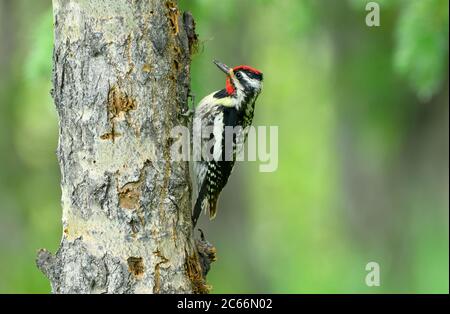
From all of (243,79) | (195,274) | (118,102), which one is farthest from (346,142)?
(118,102)

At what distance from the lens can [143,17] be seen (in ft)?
11.2

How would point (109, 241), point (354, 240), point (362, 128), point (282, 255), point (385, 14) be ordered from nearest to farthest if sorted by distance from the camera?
point (109, 241), point (385, 14), point (362, 128), point (354, 240), point (282, 255)

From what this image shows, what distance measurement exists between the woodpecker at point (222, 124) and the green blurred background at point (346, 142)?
0.55 feet

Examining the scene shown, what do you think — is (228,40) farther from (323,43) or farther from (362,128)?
(362,128)

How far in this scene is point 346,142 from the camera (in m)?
8.41

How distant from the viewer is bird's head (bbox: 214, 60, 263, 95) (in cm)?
482

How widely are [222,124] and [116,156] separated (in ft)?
5.27

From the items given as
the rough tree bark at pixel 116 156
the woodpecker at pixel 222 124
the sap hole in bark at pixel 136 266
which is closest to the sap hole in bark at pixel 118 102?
the rough tree bark at pixel 116 156

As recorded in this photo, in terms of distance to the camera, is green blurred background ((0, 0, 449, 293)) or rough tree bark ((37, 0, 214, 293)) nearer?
rough tree bark ((37, 0, 214, 293))

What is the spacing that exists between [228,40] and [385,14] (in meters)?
2.96

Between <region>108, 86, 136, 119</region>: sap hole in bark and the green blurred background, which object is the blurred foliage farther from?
<region>108, 86, 136, 119</region>: sap hole in bark

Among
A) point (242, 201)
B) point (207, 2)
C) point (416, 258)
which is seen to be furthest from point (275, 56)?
point (207, 2)

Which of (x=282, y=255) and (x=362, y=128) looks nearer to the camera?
(x=362, y=128)

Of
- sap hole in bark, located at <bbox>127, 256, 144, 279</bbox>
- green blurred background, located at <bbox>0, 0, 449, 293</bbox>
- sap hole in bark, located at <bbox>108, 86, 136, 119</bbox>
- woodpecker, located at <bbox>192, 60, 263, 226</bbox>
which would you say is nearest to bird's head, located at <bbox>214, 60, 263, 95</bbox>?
woodpecker, located at <bbox>192, 60, 263, 226</bbox>
